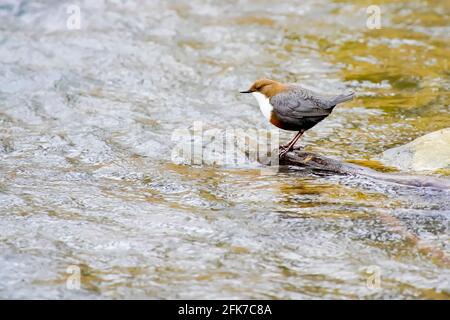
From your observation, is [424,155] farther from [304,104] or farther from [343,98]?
[304,104]

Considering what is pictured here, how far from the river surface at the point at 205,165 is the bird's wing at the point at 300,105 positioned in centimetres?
50

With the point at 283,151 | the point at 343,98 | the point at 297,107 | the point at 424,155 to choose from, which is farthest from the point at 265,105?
the point at 424,155

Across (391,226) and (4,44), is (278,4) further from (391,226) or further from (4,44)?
(391,226)

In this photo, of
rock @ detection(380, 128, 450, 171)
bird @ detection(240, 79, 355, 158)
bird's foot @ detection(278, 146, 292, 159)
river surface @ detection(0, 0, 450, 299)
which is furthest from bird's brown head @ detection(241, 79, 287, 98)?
rock @ detection(380, 128, 450, 171)

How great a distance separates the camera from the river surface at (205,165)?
14.1 feet

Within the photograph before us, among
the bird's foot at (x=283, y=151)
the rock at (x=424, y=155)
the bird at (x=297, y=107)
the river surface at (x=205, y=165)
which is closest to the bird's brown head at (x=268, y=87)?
the bird at (x=297, y=107)

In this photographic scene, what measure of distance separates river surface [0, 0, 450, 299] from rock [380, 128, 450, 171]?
0.24 metres

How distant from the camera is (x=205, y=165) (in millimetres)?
6215

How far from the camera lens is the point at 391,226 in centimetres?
483

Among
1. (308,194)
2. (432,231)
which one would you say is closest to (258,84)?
→ (308,194)

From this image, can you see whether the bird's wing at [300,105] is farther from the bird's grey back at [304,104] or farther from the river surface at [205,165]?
the river surface at [205,165]

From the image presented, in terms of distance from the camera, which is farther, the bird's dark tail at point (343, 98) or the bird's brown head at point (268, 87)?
the bird's brown head at point (268, 87)
